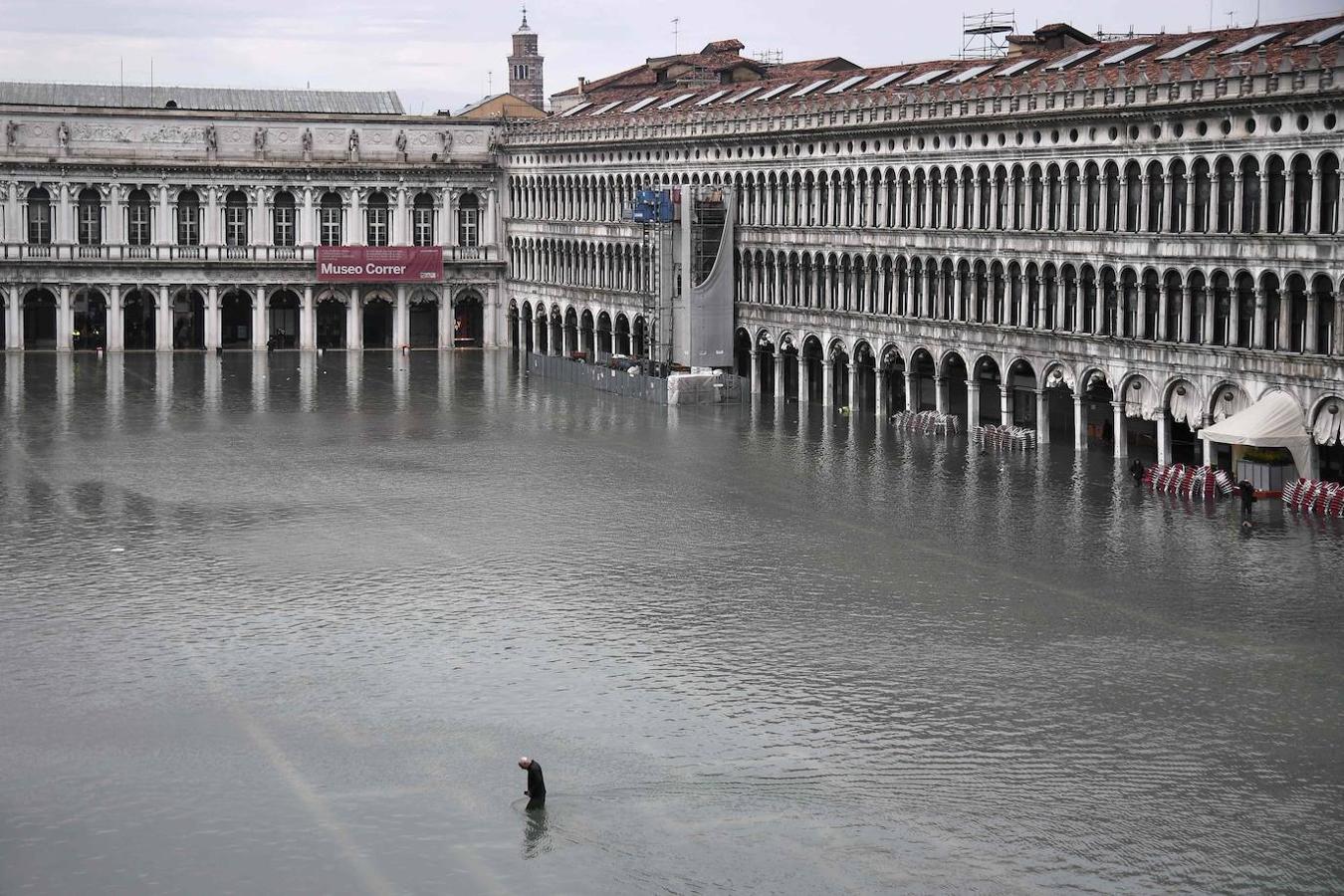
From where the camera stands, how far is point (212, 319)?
12975 cm

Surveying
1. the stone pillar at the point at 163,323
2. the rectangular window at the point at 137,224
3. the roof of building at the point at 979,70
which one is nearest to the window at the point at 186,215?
the rectangular window at the point at 137,224

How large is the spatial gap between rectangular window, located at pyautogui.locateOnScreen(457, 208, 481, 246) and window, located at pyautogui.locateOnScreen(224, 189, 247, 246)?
1431cm

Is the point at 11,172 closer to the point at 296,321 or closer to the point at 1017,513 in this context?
the point at 296,321

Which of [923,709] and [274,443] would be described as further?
[274,443]

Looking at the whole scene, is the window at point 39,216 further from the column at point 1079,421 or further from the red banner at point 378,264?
the column at point 1079,421

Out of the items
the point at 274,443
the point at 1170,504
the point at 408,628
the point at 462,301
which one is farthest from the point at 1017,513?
the point at 462,301

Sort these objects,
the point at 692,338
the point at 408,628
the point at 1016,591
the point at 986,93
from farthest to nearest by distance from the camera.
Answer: the point at 692,338
the point at 986,93
the point at 1016,591
the point at 408,628

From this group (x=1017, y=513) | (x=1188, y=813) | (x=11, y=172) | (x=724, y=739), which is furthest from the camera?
(x=11, y=172)

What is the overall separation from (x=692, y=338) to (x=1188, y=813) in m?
71.1

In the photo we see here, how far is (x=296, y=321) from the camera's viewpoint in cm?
13425

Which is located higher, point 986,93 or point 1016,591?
point 986,93

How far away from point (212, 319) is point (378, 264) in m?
11.2

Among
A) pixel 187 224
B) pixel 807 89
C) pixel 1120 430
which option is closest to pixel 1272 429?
pixel 1120 430

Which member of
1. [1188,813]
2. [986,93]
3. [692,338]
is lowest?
[1188,813]
